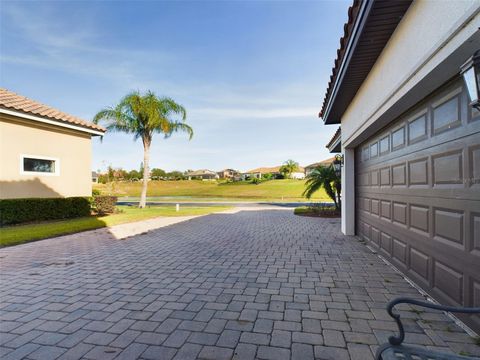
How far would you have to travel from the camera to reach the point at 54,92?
1438 centimetres

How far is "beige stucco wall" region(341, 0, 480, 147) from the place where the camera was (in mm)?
2236

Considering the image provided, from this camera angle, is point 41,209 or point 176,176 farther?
point 176,176

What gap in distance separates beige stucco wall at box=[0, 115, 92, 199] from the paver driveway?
17.2ft

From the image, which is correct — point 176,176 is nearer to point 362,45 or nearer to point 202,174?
point 202,174

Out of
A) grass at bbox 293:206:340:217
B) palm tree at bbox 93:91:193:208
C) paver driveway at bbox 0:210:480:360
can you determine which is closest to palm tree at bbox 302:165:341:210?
grass at bbox 293:206:340:217

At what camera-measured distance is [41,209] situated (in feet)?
34.6

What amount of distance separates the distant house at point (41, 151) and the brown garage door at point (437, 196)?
41.9 ft

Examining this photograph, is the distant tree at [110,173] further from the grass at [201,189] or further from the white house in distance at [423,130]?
the white house in distance at [423,130]

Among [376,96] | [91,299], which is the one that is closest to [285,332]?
[91,299]

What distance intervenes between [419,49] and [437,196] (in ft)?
5.99

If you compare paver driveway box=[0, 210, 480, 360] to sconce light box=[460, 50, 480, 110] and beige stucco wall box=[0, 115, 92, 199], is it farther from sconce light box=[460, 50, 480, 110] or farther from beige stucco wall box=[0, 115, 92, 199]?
beige stucco wall box=[0, 115, 92, 199]

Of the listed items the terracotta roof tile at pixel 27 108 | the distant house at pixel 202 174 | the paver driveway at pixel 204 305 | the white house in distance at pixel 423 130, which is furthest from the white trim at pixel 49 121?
the distant house at pixel 202 174

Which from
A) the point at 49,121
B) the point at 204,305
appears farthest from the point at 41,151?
the point at 204,305

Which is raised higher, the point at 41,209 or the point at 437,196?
the point at 437,196
